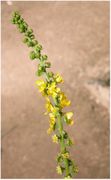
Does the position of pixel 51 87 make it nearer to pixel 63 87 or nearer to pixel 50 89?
pixel 50 89

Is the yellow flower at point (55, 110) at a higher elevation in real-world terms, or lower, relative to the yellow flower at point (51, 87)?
lower

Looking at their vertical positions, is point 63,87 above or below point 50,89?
above

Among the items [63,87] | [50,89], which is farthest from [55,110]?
[63,87]

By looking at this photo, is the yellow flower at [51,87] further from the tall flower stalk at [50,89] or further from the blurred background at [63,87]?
the blurred background at [63,87]

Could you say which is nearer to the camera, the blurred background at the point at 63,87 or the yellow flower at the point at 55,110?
the yellow flower at the point at 55,110

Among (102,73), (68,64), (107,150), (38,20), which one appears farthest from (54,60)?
(107,150)

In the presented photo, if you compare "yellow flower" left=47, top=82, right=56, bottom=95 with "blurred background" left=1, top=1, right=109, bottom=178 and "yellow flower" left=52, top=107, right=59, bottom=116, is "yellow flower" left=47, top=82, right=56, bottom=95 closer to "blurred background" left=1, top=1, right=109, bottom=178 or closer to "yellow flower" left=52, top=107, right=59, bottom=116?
"yellow flower" left=52, top=107, right=59, bottom=116

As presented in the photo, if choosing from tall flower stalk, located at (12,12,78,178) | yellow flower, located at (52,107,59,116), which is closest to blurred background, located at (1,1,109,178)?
tall flower stalk, located at (12,12,78,178)

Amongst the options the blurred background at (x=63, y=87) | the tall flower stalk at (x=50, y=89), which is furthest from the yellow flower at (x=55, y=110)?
the blurred background at (x=63, y=87)
